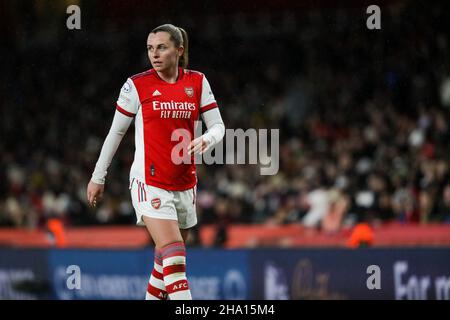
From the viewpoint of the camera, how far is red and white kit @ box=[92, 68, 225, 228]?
682cm

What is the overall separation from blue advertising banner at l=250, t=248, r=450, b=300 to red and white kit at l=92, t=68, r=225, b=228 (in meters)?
4.89

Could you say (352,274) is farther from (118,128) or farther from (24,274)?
(118,128)

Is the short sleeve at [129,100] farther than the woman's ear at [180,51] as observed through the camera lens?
No

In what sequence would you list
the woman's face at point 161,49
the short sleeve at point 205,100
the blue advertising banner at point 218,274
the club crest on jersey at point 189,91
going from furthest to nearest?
the blue advertising banner at point 218,274 → the short sleeve at point 205,100 → the club crest on jersey at point 189,91 → the woman's face at point 161,49

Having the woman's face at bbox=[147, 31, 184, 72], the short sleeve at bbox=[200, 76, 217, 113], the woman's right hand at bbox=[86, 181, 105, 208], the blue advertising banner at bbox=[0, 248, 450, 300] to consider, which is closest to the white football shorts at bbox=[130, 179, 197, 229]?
the woman's right hand at bbox=[86, 181, 105, 208]

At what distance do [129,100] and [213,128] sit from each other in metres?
0.65

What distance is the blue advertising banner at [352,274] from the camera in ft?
37.3

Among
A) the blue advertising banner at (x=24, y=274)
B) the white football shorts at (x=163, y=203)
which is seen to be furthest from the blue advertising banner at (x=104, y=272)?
the white football shorts at (x=163, y=203)

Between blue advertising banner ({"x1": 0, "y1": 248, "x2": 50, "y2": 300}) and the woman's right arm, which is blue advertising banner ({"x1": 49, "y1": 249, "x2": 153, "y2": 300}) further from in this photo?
the woman's right arm

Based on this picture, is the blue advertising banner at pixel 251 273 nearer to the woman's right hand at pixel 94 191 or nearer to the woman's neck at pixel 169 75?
the woman's right hand at pixel 94 191

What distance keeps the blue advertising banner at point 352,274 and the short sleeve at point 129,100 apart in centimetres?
520

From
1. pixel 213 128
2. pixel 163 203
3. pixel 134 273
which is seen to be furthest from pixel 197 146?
pixel 134 273
